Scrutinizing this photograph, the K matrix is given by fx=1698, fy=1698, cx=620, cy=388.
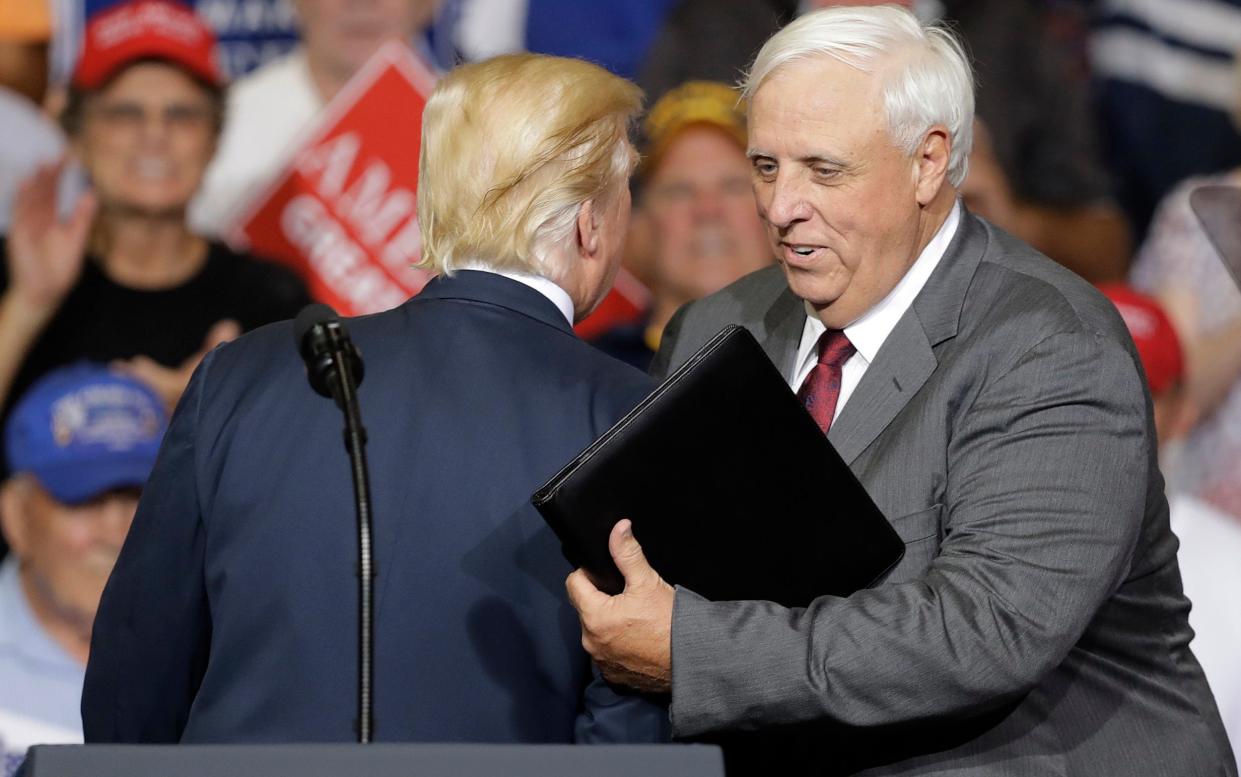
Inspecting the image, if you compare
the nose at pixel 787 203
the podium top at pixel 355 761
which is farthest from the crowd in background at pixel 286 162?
the podium top at pixel 355 761

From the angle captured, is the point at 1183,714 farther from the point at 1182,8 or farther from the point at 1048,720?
the point at 1182,8

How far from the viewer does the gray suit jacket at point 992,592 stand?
1904 millimetres

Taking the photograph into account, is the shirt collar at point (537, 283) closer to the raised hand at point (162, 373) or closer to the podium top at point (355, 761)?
the podium top at point (355, 761)

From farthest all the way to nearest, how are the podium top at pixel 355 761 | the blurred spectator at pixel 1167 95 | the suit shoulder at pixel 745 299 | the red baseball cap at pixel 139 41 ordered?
the blurred spectator at pixel 1167 95, the red baseball cap at pixel 139 41, the suit shoulder at pixel 745 299, the podium top at pixel 355 761

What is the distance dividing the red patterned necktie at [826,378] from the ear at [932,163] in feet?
0.70

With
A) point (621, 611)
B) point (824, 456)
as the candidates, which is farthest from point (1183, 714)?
point (621, 611)

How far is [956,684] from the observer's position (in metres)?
1.90

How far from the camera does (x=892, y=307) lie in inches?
87.4

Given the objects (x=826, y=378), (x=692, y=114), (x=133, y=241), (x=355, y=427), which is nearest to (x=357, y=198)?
(x=133, y=241)

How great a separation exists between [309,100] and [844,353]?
2981 millimetres

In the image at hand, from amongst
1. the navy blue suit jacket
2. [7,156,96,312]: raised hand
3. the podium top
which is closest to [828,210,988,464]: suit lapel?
the navy blue suit jacket

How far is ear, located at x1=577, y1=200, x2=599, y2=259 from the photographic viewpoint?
6.83 ft

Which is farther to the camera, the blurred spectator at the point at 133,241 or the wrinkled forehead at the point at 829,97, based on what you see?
the blurred spectator at the point at 133,241

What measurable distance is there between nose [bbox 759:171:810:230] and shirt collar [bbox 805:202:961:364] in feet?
0.56
